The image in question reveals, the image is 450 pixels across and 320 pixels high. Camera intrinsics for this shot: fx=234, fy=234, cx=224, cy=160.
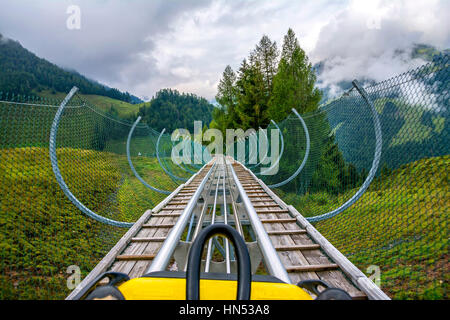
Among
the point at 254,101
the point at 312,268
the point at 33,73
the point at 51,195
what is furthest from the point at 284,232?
the point at 33,73

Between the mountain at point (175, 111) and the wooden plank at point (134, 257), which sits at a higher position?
the mountain at point (175, 111)

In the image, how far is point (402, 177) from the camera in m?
2.60

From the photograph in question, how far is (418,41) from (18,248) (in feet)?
627

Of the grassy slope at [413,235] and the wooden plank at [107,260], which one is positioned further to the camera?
the grassy slope at [413,235]

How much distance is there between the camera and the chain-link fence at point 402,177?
2.24m

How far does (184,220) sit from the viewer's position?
2.51m

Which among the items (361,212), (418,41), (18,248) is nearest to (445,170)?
(361,212)

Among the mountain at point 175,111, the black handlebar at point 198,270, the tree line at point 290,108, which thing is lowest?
the black handlebar at point 198,270

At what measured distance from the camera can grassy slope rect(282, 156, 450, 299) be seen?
2301 millimetres

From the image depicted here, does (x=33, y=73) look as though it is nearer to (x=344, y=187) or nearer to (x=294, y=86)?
(x=294, y=86)

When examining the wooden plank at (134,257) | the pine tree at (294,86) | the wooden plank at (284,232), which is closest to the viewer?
the wooden plank at (134,257)

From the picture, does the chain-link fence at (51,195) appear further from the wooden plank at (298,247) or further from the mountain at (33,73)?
the mountain at (33,73)

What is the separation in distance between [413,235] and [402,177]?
2.65 feet

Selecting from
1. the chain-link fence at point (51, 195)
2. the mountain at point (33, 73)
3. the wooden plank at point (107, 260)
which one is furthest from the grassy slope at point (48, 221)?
the mountain at point (33, 73)
